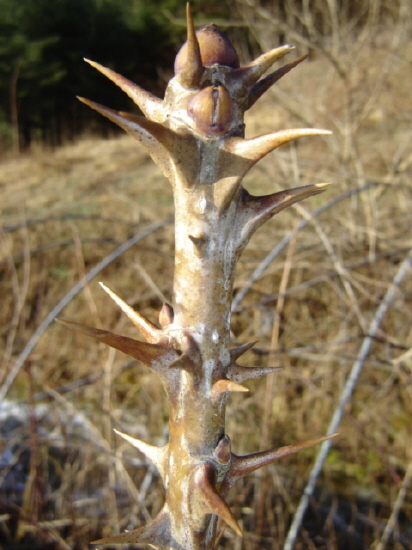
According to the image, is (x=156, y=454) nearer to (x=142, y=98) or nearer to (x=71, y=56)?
(x=142, y=98)

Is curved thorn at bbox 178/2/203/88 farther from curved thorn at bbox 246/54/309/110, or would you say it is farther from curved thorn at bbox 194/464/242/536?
curved thorn at bbox 194/464/242/536

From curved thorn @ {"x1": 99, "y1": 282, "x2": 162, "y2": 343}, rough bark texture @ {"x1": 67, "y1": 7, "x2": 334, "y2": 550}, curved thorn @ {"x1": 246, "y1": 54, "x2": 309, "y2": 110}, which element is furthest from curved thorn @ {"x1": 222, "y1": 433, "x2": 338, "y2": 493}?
curved thorn @ {"x1": 246, "y1": 54, "x2": 309, "y2": 110}

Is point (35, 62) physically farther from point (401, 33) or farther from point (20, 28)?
point (401, 33)

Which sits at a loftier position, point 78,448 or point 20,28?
point 20,28

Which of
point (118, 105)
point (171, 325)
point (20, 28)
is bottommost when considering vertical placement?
point (171, 325)

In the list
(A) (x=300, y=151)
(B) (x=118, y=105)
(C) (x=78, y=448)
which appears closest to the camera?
(C) (x=78, y=448)

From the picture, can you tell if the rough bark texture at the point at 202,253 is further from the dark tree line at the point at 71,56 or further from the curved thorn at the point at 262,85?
the dark tree line at the point at 71,56

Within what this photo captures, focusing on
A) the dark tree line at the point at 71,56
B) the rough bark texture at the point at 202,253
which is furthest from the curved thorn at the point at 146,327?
the dark tree line at the point at 71,56

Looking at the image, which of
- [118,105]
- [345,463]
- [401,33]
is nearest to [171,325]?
[345,463]
